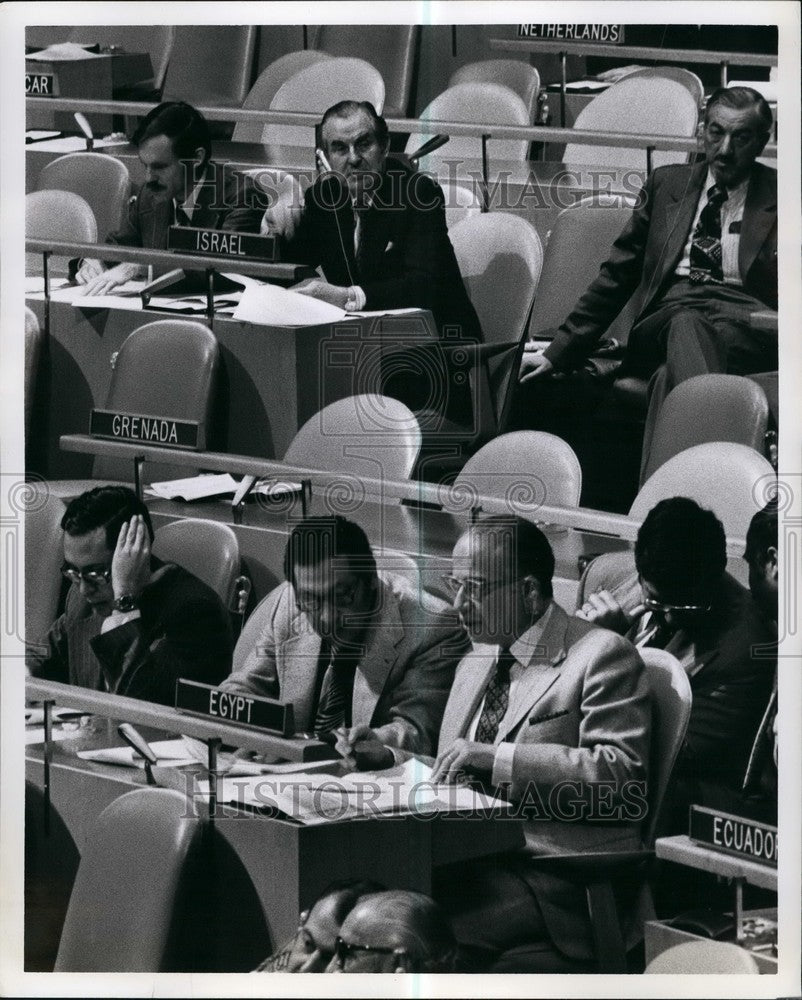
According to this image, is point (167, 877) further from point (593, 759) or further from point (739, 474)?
point (739, 474)

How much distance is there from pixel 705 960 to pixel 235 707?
0.96 metres

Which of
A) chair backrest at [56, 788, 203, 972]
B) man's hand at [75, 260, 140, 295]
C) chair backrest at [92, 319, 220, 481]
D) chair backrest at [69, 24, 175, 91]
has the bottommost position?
chair backrest at [56, 788, 203, 972]

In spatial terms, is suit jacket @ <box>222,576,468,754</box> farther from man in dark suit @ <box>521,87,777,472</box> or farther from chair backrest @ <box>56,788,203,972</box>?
man in dark suit @ <box>521,87,777,472</box>

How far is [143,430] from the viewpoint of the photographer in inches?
140

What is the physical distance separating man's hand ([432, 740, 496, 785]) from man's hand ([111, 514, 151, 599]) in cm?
65

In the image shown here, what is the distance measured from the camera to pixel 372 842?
3.42m

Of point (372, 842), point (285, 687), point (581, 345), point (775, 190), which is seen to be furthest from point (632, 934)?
point (775, 190)

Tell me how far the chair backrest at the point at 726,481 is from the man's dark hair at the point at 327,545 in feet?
1.80

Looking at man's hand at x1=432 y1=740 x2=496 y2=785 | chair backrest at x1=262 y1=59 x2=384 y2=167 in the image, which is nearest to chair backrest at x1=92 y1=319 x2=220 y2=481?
chair backrest at x1=262 y1=59 x2=384 y2=167

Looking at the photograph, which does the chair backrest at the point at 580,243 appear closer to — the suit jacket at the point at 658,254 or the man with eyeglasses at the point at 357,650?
the suit jacket at the point at 658,254

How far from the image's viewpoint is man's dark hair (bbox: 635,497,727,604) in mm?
3379

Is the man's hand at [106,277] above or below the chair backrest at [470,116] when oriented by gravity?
below

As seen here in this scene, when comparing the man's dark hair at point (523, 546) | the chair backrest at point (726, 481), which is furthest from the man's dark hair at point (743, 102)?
the man's dark hair at point (523, 546)

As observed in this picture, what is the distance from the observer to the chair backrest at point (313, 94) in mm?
3453
